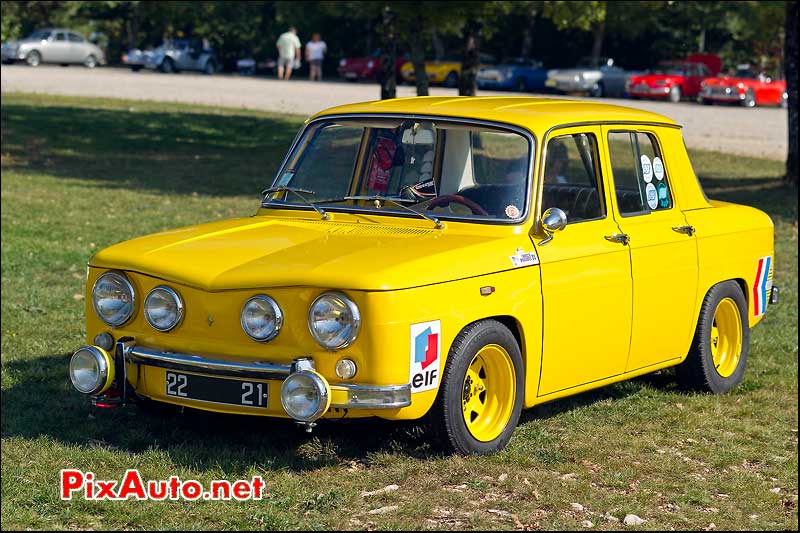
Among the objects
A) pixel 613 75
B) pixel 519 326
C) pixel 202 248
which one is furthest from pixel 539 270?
pixel 613 75

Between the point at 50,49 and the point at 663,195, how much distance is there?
47.2m

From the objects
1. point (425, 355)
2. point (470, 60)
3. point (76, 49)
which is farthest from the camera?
point (76, 49)

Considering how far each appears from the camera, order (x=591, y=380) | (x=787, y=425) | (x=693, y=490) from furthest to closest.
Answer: (x=787, y=425), (x=591, y=380), (x=693, y=490)

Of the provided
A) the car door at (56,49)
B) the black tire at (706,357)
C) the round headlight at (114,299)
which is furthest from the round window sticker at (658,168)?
the car door at (56,49)

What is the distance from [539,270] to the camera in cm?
653

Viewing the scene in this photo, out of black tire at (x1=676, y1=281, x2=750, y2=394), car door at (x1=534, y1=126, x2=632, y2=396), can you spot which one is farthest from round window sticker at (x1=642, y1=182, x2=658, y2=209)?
black tire at (x1=676, y1=281, x2=750, y2=394)

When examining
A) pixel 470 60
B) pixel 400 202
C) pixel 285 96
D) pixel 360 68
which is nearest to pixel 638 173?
pixel 400 202

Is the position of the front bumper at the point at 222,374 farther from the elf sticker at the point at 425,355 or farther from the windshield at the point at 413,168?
the windshield at the point at 413,168

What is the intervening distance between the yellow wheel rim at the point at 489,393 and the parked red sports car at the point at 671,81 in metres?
36.8

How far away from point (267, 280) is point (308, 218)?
1.30m

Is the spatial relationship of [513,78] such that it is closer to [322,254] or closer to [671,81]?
[671,81]

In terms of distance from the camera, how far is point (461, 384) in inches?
238

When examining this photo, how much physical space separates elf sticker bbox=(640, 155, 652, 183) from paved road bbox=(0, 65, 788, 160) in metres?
17.8

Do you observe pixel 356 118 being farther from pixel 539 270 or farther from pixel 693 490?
pixel 693 490
